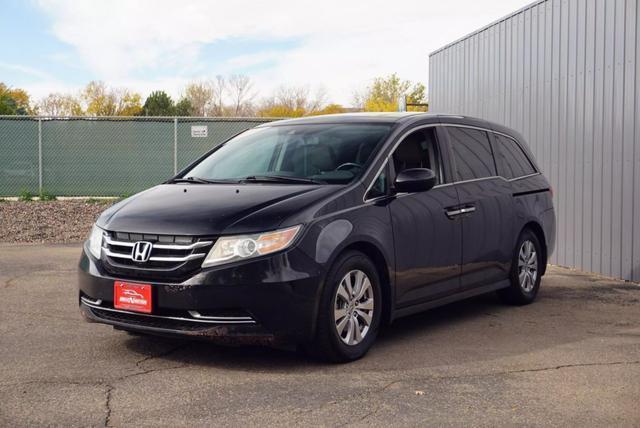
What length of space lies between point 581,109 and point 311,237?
6271 mm

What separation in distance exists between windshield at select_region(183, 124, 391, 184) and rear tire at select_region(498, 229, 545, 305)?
213cm

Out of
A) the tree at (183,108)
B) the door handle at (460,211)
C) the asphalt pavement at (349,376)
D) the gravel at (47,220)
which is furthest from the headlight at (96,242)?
the tree at (183,108)

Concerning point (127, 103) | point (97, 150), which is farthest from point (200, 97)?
point (97, 150)

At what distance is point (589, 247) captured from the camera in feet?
33.8

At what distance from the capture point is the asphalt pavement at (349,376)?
443 cm

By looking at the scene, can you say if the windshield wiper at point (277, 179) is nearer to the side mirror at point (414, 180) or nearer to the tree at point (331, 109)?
the side mirror at point (414, 180)

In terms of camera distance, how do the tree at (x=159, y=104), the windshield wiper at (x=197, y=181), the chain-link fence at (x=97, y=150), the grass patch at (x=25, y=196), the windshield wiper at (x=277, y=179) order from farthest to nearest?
the tree at (x=159, y=104), the chain-link fence at (x=97, y=150), the grass patch at (x=25, y=196), the windshield wiper at (x=197, y=181), the windshield wiper at (x=277, y=179)

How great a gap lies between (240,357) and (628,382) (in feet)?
8.18

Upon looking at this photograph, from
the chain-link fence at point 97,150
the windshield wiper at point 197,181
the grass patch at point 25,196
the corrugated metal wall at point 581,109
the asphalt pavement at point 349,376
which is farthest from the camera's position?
the chain-link fence at point 97,150

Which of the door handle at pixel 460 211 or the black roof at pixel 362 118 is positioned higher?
the black roof at pixel 362 118

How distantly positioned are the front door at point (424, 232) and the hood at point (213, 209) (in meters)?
0.73

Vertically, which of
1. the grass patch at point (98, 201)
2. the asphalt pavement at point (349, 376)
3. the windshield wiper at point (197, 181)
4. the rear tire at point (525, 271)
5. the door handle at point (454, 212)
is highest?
the windshield wiper at point (197, 181)

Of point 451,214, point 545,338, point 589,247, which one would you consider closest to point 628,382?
point 545,338

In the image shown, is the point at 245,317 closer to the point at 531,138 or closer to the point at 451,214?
the point at 451,214
